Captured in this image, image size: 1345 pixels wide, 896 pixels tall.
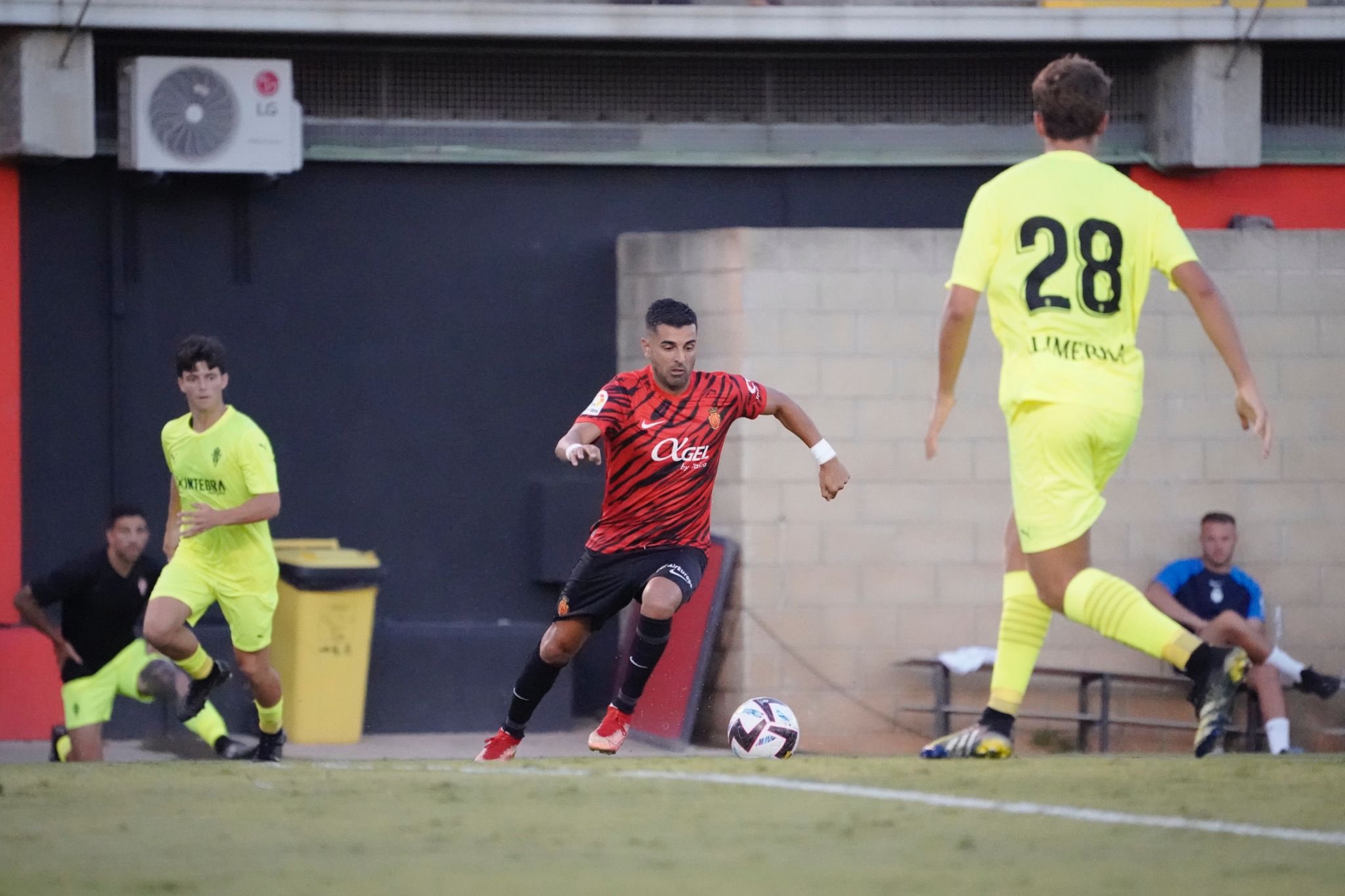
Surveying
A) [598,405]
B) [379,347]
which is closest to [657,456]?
[598,405]

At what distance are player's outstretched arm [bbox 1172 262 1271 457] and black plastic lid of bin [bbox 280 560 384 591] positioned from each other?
693cm

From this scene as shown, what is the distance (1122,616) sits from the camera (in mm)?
5508

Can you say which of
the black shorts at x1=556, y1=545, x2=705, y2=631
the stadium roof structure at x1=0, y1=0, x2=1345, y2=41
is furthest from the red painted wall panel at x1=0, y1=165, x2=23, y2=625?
the black shorts at x1=556, y1=545, x2=705, y2=631

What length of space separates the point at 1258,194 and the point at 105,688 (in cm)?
818

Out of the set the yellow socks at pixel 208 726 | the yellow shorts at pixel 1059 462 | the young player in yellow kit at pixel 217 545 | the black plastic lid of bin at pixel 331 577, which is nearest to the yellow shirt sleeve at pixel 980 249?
the yellow shorts at pixel 1059 462

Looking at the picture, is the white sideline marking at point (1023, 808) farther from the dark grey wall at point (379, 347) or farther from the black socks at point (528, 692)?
the dark grey wall at point (379, 347)

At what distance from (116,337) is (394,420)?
185 cm

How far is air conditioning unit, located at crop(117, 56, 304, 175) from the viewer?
11742 millimetres

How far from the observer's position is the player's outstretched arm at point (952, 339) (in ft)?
18.5

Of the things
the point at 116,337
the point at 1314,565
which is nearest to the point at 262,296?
the point at 116,337

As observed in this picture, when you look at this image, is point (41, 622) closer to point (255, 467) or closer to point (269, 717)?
point (269, 717)

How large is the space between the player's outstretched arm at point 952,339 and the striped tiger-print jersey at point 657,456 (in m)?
2.08

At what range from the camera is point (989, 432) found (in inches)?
466

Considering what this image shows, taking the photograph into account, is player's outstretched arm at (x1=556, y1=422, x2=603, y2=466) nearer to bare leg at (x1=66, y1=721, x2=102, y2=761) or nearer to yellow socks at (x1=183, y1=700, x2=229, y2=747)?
yellow socks at (x1=183, y1=700, x2=229, y2=747)
